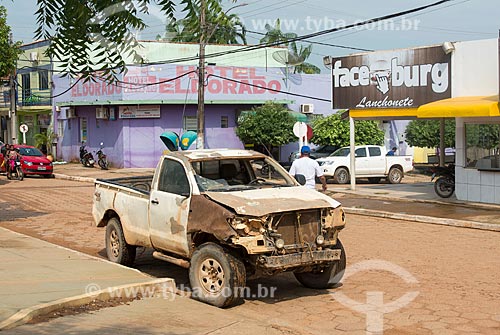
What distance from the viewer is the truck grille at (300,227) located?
809cm

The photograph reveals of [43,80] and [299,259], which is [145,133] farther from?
[299,259]

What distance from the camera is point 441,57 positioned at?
64.1ft

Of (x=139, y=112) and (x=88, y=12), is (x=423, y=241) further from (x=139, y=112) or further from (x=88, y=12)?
(x=139, y=112)

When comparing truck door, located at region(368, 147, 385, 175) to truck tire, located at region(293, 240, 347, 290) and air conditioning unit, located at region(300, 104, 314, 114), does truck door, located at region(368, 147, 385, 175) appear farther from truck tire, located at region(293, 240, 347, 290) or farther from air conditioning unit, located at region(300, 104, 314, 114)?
truck tire, located at region(293, 240, 347, 290)

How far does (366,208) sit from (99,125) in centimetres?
2423

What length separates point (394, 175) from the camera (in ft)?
94.5

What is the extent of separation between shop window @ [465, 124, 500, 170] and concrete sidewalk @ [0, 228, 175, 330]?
11.8m

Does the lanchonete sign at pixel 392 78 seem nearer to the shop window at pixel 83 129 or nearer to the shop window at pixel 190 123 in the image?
the shop window at pixel 190 123

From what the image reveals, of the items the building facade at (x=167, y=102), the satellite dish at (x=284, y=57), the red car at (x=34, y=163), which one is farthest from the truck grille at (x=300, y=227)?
the satellite dish at (x=284, y=57)

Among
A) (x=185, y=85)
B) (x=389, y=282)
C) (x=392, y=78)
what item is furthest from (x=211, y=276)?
(x=185, y=85)

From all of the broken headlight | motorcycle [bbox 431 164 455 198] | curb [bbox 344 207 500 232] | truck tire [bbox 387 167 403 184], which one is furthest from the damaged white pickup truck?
truck tire [bbox 387 167 403 184]

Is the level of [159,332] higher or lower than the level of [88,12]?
lower

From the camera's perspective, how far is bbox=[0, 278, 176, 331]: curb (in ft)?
21.6

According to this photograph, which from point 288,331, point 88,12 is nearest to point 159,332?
point 288,331
